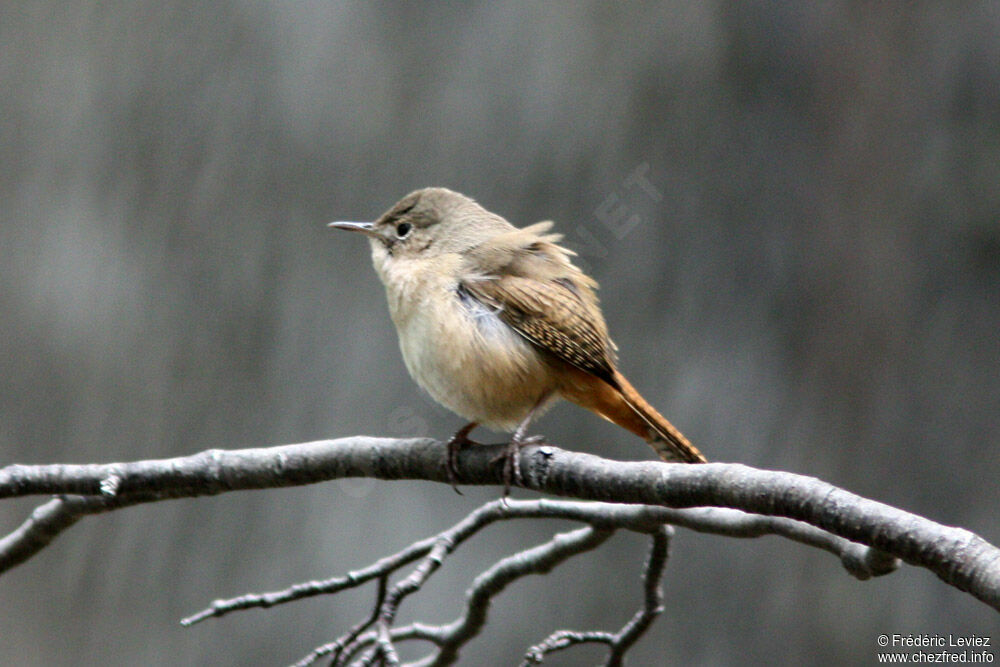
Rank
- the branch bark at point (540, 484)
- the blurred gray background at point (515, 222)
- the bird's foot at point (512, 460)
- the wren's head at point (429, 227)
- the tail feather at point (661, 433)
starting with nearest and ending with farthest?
1. the branch bark at point (540, 484)
2. the bird's foot at point (512, 460)
3. the tail feather at point (661, 433)
4. the wren's head at point (429, 227)
5. the blurred gray background at point (515, 222)

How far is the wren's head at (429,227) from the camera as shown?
2313 mm

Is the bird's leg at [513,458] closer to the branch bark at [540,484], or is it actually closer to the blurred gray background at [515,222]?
the branch bark at [540,484]

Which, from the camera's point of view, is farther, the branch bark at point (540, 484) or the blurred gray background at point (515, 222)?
the blurred gray background at point (515, 222)

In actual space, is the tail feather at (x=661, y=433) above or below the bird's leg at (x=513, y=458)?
above

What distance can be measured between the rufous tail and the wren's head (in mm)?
465

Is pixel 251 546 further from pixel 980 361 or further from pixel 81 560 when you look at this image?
pixel 980 361

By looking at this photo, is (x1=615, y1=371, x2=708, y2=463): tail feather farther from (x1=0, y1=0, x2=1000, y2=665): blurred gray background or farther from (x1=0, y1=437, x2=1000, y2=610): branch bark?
(x1=0, y1=0, x2=1000, y2=665): blurred gray background

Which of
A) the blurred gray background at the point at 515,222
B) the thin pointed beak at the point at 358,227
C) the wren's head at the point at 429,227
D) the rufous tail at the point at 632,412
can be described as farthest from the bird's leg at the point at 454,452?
the blurred gray background at the point at 515,222

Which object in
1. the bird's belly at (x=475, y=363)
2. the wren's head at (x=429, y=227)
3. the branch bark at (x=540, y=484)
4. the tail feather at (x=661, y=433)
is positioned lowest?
the branch bark at (x=540, y=484)

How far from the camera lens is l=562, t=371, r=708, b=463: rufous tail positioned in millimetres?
2014

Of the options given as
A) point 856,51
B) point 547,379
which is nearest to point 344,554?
point 547,379

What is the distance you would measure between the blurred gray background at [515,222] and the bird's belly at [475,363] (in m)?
1.43

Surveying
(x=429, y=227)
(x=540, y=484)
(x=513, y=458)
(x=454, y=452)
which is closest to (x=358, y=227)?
(x=429, y=227)

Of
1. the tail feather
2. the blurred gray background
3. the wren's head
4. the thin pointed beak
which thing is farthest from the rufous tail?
the blurred gray background
